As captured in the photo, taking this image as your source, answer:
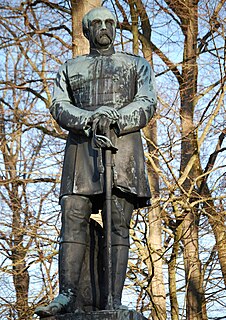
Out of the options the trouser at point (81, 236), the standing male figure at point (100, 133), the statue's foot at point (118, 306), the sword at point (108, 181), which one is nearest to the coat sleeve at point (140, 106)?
the standing male figure at point (100, 133)

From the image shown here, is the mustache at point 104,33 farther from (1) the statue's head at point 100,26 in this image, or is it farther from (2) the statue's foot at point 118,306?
(2) the statue's foot at point 118,306

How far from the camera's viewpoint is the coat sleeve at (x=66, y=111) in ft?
19.9

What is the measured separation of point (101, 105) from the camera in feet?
20.6

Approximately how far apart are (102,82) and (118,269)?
4.37 ft

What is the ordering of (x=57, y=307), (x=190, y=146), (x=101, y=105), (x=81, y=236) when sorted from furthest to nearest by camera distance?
(x=190, y=146) → (x=101, y=105) → (x=81, y=236) → (x=57, y=307)

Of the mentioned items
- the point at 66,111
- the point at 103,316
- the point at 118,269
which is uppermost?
the point at 66,111

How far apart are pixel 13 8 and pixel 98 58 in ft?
31.2

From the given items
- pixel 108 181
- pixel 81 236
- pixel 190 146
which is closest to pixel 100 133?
pixel 108 181

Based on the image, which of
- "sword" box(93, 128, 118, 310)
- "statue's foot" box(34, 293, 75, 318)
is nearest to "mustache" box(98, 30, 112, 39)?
"sword" box(93, 128, 118, 310)

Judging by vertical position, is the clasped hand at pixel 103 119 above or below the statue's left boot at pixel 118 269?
above

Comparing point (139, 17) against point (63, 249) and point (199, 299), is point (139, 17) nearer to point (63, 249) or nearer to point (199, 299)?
point (199, 299)

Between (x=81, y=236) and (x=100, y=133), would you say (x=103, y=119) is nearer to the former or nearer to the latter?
(x=100, y=133)

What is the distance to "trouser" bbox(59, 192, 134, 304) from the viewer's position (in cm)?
601

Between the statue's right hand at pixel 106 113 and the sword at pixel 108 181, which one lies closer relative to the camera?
the sword at pixel 108 181
